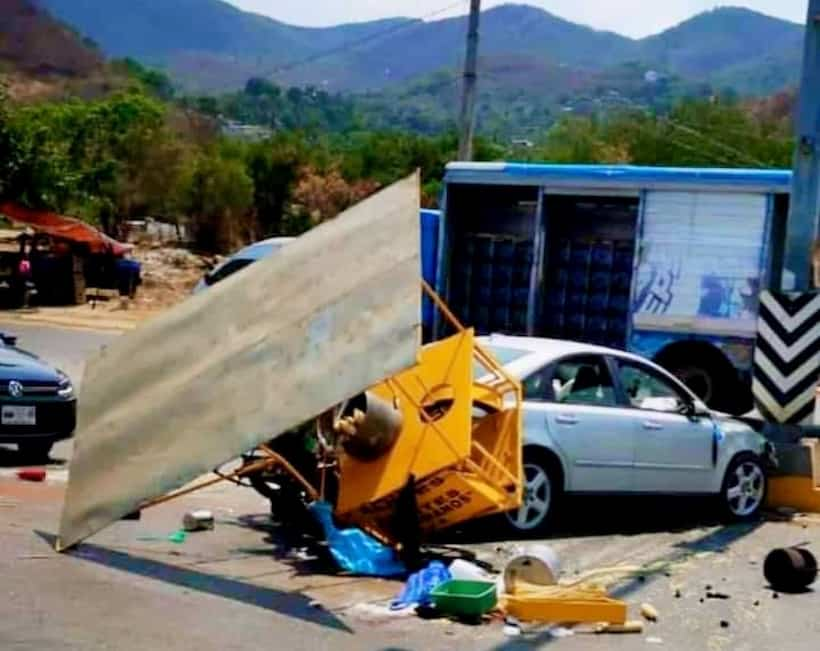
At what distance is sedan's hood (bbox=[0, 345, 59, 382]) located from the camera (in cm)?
1469

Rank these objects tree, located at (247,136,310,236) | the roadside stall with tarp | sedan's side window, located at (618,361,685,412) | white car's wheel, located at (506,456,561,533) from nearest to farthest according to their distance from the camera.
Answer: white car's wheel, located at (506,456,561,533) < sedan's side window, located at (618,361,685,412) < the roadside stall with tarp < tree, located at (247,136,310,236)

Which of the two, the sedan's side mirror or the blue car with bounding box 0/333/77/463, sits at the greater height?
the sedan's side mirror

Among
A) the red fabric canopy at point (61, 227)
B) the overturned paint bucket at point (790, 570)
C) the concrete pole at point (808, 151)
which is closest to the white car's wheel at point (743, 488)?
the concrete pole at point (808, 151)

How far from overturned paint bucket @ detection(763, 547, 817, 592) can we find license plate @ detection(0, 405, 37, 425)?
6826mm

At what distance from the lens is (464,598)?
9.30m

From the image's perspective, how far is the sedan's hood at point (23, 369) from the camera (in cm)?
1469

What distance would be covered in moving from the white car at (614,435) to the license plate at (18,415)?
4.30 meters

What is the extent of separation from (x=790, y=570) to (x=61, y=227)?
2987 cm

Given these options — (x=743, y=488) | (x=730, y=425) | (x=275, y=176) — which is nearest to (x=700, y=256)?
(x=730, y=425)

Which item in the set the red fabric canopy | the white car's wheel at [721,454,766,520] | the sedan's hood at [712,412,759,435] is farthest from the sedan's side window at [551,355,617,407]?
the red fabric canopy

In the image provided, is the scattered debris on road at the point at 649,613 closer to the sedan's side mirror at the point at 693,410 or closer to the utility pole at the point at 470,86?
the sedan's side mirror at the point at 693,410

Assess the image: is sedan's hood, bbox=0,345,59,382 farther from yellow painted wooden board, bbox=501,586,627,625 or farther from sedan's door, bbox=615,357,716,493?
yellow painted wooden board, bbox=501,586,627,625

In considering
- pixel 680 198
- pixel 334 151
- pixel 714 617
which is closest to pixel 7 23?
pixel 334 151

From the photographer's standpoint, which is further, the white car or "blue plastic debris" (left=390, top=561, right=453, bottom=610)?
the white car
